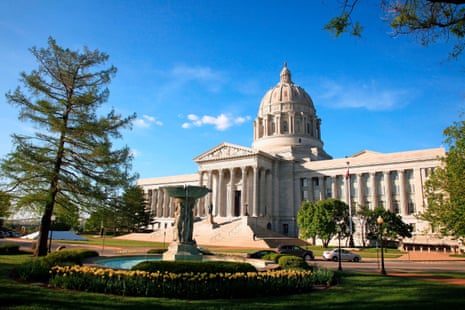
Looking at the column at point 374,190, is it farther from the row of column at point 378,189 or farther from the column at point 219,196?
the column at point 219,196

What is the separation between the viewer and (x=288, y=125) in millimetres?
92875

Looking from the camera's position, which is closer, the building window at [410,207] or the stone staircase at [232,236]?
the stone staircase at [232,236]

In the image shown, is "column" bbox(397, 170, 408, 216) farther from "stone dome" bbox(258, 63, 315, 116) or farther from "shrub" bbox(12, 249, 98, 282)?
"shrub" bbox(12, 249, 98, 282)

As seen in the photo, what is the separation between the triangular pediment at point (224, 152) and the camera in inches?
2935

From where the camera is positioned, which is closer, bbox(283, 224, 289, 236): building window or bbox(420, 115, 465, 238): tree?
bbox(420, 115, 465, 238): tree

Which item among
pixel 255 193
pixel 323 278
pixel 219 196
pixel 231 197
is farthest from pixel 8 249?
pixel 219 196

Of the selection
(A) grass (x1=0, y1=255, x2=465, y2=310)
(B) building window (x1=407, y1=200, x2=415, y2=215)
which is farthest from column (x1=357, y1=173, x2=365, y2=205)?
(A) grass (x1=0, y1=255, x2=465, y2=310)

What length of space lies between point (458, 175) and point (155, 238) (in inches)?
2046

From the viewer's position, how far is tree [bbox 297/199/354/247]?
5259 cm

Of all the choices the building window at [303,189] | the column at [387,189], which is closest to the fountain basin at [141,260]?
the column at [387,189]

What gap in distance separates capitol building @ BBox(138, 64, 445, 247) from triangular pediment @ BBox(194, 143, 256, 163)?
23cm

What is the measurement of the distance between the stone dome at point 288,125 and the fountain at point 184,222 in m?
66.1

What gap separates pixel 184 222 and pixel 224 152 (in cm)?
5904

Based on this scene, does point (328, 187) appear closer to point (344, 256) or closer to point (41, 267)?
point (344, 256)
